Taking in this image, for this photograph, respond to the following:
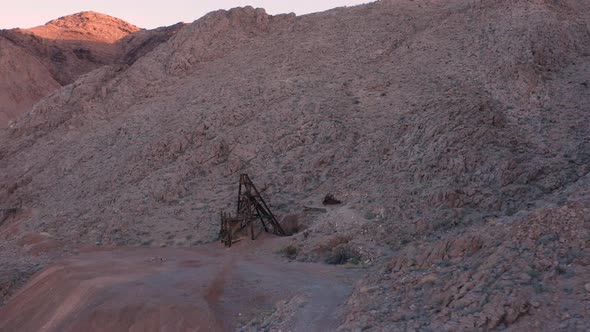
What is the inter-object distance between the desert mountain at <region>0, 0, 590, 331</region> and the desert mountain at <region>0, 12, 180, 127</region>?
485 inches

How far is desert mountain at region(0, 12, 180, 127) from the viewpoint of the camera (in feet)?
116

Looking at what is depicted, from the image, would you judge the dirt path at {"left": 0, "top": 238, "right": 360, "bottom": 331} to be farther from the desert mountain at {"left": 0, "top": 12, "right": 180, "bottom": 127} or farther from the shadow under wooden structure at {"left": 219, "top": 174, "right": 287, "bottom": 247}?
the desert mountain at {"left": 0, "top": 12, "right": 180, "bottom": 127}

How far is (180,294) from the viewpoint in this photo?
9.93m

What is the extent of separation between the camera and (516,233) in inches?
314

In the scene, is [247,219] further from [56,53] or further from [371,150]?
[56,53]

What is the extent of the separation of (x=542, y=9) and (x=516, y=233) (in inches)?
521

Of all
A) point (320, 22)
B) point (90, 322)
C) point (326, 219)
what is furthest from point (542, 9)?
point (90, 322)

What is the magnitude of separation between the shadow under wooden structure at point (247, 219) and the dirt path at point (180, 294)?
0.83m

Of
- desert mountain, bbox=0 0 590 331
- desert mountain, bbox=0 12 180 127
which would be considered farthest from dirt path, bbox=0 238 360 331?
desert mountain, bbox=0 12 180 127

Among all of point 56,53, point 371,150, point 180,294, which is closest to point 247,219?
point 371,150

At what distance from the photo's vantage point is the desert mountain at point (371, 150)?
Result: 25.4ft

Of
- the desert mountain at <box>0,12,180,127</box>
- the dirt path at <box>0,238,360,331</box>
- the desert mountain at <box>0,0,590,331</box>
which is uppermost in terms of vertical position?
the desert mountain at <box>0,12,180,127</box>

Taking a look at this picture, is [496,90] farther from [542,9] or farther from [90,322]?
[90,322]

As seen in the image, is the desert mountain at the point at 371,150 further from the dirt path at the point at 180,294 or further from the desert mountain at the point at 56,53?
the desert mountain at the point at 56,53
